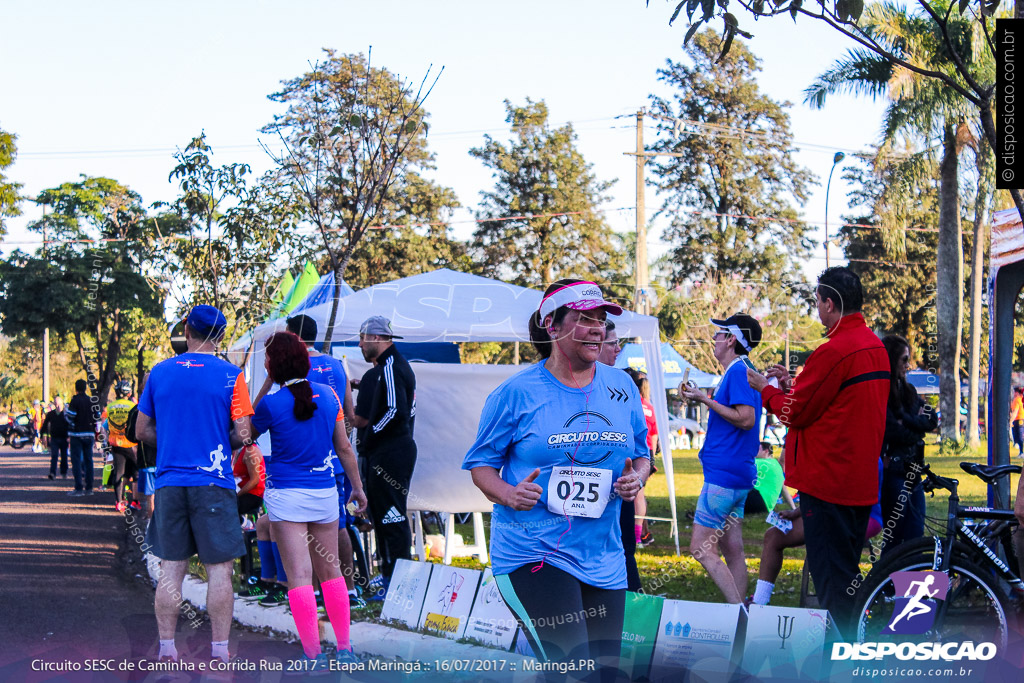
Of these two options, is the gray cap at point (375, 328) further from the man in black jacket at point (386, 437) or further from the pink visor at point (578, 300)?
the pink visor at point (578, 300)

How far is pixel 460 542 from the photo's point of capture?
9.80m

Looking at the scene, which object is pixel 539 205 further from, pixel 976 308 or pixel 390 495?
pixel 390 495

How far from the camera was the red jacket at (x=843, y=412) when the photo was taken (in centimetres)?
485

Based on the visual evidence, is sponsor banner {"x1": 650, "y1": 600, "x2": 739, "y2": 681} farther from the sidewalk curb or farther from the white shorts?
the white shorts

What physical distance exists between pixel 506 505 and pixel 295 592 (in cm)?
234

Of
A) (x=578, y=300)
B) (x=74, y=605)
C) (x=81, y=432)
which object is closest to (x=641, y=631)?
(x=578, y=300)

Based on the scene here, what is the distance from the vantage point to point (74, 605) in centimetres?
770

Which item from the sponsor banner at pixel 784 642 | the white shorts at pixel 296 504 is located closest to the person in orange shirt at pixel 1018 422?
the sponsor banner at pixel 784 642

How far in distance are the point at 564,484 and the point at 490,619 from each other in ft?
→ 8.83

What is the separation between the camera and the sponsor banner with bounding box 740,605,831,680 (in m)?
4.63

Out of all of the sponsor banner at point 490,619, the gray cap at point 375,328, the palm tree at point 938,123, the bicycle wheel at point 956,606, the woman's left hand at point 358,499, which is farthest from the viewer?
the palm tree at point 938,123

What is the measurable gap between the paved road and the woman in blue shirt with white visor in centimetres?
254

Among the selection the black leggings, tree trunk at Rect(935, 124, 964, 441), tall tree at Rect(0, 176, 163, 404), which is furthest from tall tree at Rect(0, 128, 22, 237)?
tree trunk at Rect(935, 124, 964, 441)

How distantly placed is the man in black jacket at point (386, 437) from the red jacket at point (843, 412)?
11.4 feet
